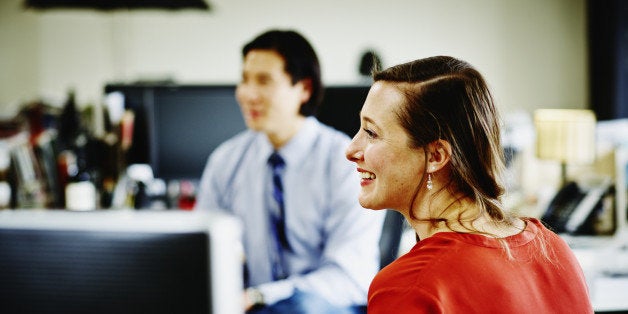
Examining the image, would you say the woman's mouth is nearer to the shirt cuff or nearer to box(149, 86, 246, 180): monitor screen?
the shirt cuff

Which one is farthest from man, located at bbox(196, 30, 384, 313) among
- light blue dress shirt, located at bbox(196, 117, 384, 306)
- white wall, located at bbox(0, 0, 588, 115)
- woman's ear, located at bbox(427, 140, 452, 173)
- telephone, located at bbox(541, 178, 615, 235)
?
white wall, located at bbox(0, 0, 588, 115)

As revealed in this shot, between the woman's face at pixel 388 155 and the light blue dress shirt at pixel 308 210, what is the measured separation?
0.66 meters

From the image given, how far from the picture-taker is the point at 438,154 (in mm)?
940

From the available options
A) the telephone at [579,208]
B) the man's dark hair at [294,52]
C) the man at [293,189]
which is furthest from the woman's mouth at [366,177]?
the telephone at [579,208]

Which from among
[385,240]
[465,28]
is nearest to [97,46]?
[465,28]

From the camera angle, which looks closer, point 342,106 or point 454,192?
point 454,192

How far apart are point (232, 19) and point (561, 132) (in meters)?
3.89

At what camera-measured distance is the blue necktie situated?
1.80 m

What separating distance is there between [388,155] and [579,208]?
2.14 meters

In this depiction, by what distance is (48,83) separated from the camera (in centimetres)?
628

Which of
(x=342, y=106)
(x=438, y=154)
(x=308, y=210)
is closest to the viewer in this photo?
(x=438, y=154)

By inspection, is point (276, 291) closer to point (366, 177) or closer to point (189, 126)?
point (366, 177)

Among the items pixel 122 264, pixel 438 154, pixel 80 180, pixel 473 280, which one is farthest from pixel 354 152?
pixel 80 180

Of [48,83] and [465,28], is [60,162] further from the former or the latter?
[465,28]
